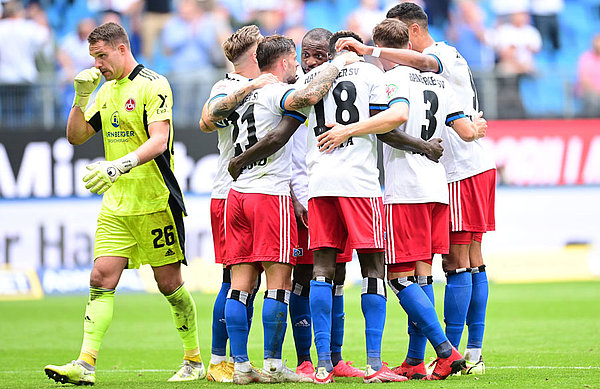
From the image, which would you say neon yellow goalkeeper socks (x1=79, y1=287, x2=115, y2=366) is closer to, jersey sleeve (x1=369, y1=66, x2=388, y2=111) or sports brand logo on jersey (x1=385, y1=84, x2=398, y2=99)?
jersey sleeve (x1=369, y1=66, x2=388, y2=111)

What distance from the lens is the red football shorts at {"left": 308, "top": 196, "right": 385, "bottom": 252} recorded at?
659cm

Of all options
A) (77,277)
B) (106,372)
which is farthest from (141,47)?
(106,372)

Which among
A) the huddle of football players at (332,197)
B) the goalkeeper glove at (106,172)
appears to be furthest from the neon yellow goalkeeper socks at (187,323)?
the goalkeeper glove at (106,172)

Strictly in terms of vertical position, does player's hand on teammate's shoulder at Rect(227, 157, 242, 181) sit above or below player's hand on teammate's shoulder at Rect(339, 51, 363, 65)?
below

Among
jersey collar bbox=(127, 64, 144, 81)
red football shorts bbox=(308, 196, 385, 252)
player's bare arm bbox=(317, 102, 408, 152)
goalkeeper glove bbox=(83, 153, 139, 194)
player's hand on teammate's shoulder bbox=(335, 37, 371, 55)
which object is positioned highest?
player's hand on teammate's shoulder bbox=(335, 37, 371, 55)

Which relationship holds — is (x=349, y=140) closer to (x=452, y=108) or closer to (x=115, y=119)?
(x=452, y=108)

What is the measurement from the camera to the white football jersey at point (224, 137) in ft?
23.5

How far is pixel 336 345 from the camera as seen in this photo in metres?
7.36

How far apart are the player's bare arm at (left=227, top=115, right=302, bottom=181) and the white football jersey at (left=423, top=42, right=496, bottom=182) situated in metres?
1.62

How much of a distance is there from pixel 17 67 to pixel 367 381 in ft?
50.2

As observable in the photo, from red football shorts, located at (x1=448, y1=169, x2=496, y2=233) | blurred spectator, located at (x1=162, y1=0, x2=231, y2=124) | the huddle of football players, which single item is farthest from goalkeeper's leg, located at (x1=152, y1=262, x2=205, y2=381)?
blurred spectator, located at (x1=162, y1=0, x2=231, y2=124)

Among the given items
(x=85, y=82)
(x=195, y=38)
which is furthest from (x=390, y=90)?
(x=195, y=38)

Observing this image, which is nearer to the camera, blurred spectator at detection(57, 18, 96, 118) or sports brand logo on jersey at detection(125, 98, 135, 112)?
sports brand logo on jersey at detection(125, 98, 135, 112)

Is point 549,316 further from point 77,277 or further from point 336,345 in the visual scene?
point 77,277
